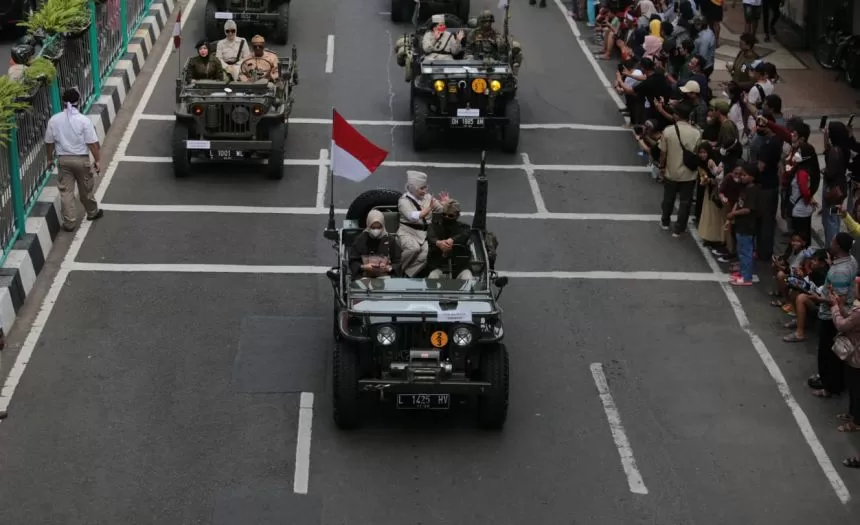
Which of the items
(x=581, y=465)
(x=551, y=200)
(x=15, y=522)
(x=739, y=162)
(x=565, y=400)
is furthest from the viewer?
(x=551, y=200)

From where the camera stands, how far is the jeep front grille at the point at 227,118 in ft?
60.1

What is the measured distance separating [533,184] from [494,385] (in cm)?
706

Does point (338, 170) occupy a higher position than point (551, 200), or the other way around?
point (338, 170)

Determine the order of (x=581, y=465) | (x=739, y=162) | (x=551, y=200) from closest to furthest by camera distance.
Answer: (x=581, y=465) → (x=739, y=162) → (x=551, y=200)

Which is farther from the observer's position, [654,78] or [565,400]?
[654,78]

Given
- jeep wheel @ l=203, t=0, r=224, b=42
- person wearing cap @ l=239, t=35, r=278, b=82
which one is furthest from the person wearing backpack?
jeep wheel @ l=203, t=0, r=224, b=42

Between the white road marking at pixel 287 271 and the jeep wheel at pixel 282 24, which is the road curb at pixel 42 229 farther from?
the jeep wheel at pixel 282 24

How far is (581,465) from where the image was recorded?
1215 centimetres

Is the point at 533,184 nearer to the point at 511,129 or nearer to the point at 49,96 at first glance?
the point at 511,129

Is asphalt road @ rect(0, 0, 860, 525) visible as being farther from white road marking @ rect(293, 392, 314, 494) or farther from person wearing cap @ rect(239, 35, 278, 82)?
person wearing cap @ rect(239, 35, 278, 82)

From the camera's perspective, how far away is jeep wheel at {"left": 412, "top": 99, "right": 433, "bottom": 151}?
19705mm

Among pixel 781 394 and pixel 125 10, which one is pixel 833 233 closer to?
pixel 781 394

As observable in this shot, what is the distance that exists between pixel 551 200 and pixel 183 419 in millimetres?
7186

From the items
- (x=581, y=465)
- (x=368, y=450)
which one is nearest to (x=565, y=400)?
(x=581, y=465)
